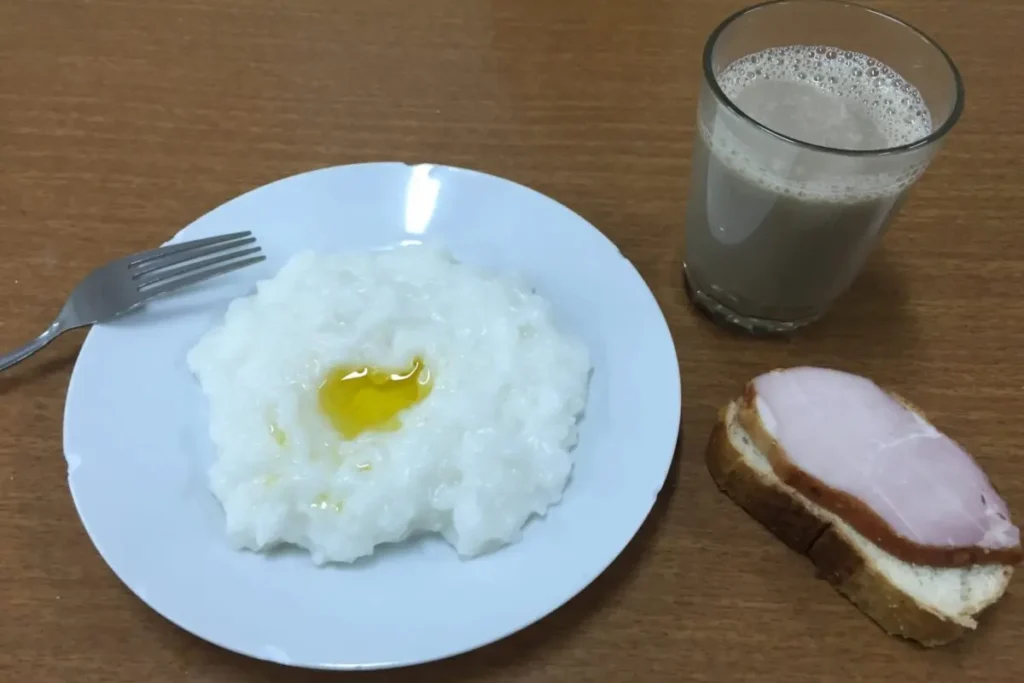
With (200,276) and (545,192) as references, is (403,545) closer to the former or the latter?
(200,276)

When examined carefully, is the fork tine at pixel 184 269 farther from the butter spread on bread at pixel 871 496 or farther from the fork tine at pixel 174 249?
the butter spread on bread at pixel 871 496

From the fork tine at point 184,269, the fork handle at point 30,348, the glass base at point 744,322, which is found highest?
Result: the fork tine at point 184,269

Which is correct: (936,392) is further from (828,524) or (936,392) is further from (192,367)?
(192,367)

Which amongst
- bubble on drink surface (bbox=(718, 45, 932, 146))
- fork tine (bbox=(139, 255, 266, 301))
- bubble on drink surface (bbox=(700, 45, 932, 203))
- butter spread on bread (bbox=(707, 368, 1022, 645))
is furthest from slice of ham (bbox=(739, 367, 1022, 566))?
fork tine (bbox=(139, 255, 266, 301))

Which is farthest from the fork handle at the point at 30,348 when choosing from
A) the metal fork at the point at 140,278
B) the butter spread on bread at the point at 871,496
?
the butter spread on bread at the point at 871,496

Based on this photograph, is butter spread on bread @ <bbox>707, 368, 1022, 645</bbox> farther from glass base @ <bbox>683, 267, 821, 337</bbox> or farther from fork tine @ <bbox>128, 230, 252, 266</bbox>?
fork tine @ <bbox>128, 230, 252, 266</bbox>

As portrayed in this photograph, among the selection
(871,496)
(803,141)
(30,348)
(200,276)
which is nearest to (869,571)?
(871,496)
